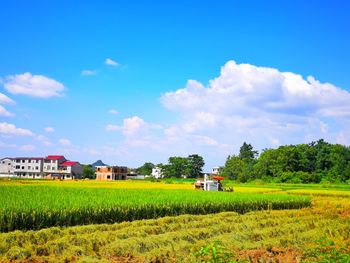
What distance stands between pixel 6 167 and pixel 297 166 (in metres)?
76.2

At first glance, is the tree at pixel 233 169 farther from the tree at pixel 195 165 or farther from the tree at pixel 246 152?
the tree at pixel 246 152

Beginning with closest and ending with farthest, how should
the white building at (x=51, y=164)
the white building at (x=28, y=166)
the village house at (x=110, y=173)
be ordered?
the village house at (x=110, y=173)
the white building at (x=51, y=164)
the white building at (x=28, y=166)

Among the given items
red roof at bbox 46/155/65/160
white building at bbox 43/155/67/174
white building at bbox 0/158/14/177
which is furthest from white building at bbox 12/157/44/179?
red roof at bbox 46/155/65/160

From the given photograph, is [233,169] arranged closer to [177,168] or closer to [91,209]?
[177,168]

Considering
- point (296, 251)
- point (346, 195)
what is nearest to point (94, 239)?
point (296, 251)

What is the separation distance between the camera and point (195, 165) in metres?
110

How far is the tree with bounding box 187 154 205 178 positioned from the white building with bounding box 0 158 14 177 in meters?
49.6

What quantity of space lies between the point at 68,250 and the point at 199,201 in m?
10.6

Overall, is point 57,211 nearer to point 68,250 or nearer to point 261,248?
point 68,250

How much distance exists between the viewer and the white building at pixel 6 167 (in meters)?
98.5

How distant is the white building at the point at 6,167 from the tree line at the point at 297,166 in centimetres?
5745

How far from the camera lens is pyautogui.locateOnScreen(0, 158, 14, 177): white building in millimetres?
98456

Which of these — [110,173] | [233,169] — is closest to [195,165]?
[233,169]

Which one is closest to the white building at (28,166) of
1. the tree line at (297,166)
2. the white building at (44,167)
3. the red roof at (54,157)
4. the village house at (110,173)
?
the white building at (44,167)
